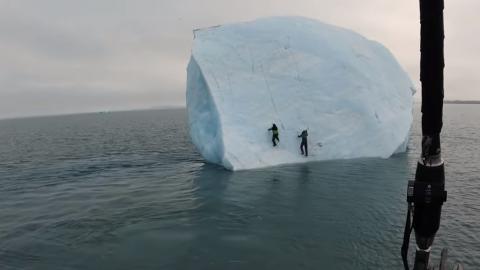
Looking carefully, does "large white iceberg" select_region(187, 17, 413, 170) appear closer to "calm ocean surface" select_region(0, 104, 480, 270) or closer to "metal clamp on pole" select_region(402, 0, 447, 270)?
"calm ocean surface" select_region(0, 104, 480, 270)

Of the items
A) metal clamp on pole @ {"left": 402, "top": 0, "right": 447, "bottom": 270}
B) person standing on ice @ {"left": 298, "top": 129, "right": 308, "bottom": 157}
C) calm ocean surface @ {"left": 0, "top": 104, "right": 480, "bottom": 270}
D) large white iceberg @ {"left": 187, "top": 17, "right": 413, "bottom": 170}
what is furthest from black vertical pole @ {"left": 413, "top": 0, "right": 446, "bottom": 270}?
person standing on ice @ {"left": 298, "top": 129, "right": 308, "bottom": 157}

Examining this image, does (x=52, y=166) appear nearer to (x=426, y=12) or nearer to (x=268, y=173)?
(x=268, y=173)

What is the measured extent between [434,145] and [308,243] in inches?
287

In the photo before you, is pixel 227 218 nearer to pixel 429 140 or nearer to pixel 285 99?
pixel 429 140

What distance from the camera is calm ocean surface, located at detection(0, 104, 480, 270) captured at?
956 centimetres

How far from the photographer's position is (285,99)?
70.0 ft

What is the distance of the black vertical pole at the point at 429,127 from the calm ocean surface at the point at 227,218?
215 inches

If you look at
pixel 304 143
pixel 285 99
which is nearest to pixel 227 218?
pixel 304 143

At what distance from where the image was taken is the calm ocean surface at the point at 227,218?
9562mm

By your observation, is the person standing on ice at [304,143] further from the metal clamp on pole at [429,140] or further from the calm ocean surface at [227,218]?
the metal clamp on pole at [429,140]

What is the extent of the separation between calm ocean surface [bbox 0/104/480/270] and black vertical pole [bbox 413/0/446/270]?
545cm

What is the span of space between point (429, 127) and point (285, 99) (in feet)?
59.3

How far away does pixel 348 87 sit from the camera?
858 inches

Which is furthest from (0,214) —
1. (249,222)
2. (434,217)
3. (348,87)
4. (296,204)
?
(348,87)
